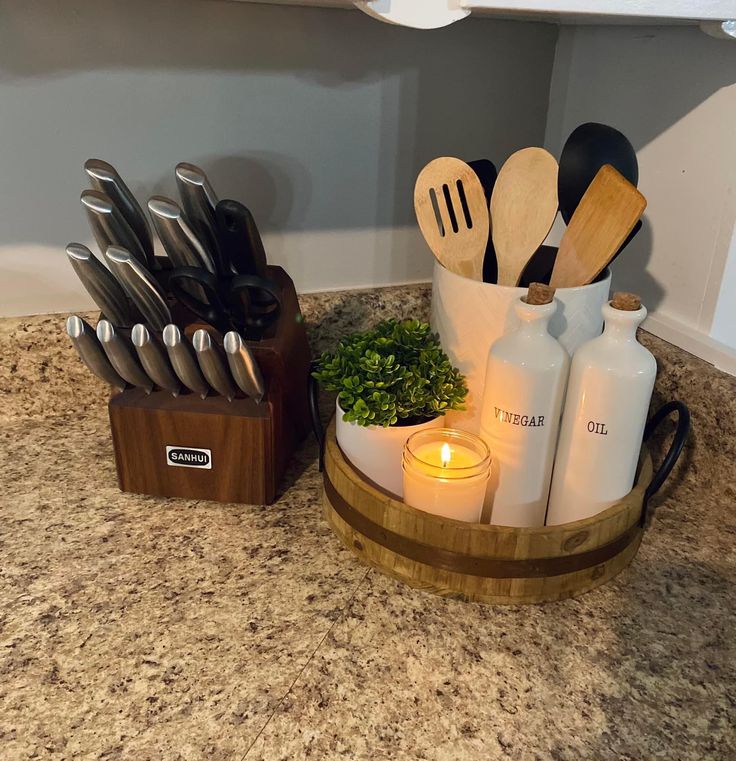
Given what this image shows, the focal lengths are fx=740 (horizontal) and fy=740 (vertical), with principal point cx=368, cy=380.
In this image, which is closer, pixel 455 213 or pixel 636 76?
pixel 455 213

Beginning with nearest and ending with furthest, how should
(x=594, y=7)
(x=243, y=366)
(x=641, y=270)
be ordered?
(x=594, y=7) → (x=243, y=366) → (x=641, y=270)

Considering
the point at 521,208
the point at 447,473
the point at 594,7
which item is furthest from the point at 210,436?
the point at 594,7

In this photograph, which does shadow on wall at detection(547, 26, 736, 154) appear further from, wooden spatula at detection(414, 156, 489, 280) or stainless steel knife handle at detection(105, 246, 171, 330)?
stainless steel knife handle at detection(105, 246, 171, 330)

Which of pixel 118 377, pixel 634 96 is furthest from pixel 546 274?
pixel 118 377

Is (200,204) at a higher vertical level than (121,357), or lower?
higher

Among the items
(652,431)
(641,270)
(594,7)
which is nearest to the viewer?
(594,7)

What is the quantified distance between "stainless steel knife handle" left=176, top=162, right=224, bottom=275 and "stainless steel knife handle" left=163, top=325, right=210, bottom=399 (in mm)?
110

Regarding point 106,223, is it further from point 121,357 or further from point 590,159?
point 590,159

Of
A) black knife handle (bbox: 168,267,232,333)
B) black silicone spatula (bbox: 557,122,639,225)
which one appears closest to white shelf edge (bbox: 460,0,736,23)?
black silicone spatula (bbox: 557,122,639,225)

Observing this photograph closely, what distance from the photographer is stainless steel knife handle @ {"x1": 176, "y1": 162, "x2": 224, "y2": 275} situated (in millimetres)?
720

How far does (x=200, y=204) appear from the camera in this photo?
0.73 metres

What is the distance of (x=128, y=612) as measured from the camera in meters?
0.62

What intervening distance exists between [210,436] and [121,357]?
0.37 ft

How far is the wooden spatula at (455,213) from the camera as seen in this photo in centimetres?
68
